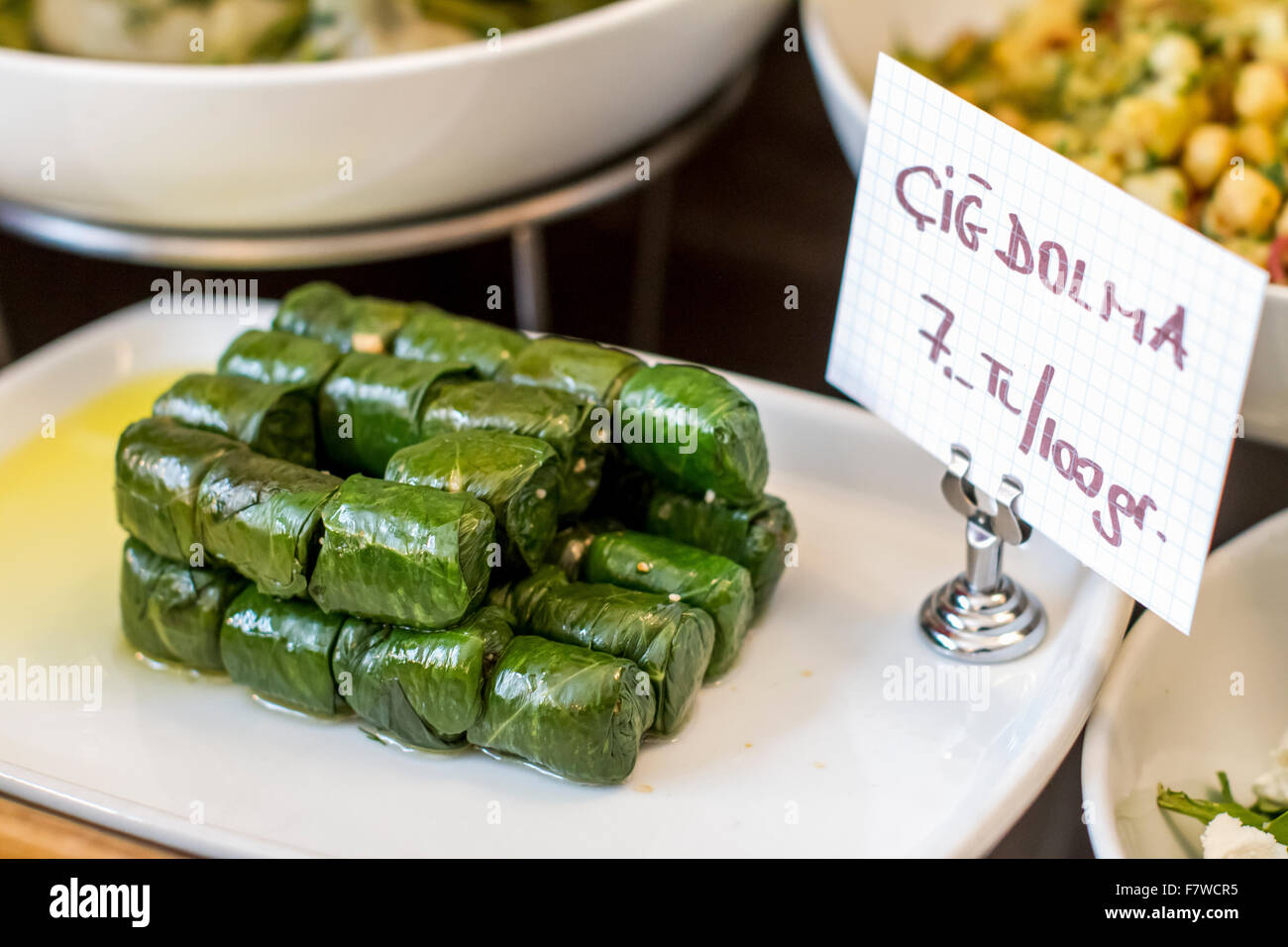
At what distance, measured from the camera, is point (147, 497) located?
1.37 m

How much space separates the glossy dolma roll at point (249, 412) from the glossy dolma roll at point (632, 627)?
1.07 feet

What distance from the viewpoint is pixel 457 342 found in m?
1.55

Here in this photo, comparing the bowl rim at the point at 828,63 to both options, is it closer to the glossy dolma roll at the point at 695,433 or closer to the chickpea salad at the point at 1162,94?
the chickpea salad at the point at 1162,94

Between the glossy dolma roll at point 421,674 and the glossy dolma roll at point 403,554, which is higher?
the glossy dolma roll at point 403,554

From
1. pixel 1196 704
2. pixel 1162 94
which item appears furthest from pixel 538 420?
pixel 1162 94

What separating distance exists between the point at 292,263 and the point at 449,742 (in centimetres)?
85

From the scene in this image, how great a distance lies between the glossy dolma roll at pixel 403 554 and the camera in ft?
3.96

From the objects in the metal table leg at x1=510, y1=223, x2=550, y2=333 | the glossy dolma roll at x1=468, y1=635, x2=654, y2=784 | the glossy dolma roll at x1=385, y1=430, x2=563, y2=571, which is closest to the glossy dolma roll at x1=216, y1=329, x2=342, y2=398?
the glossy dolma roll at x1=385, y1=430, x2=563, y2=571

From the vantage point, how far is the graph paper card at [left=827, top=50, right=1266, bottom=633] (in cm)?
104

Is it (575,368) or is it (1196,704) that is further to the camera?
(575,368)

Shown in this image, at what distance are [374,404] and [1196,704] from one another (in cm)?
91

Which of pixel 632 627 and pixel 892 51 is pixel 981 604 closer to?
pixel 632 627

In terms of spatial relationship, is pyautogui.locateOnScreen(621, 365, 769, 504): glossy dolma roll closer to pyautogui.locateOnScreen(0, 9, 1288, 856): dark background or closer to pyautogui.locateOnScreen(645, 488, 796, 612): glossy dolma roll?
pyautogui.locateOnScreen(645, 488, 796, 612): glossy dolma roll

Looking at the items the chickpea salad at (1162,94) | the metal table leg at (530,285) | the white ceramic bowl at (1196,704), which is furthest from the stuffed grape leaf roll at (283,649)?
the chickpea salad at (1162,94)
